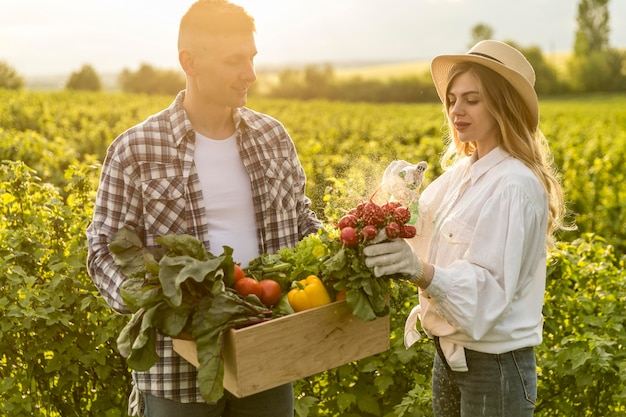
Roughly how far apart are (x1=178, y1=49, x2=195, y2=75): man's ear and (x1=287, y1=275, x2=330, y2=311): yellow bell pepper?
93 cm

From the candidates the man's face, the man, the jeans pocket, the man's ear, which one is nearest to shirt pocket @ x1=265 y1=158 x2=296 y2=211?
the man

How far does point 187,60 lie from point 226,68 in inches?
6.5

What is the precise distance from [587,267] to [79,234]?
2896 millimetres

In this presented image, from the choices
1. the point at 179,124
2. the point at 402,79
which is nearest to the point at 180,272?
the point at 179,124

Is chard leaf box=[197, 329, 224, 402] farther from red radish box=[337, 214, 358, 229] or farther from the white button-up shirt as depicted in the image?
the white button-up shirt

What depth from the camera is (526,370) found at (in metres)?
2.41

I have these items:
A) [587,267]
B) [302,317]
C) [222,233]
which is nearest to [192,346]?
[302,317]

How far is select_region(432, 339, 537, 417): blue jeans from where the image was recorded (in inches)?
93.5

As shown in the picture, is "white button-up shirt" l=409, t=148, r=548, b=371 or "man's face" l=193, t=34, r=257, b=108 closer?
"white button-up shirt" l=409, t=148, r=548, b=371

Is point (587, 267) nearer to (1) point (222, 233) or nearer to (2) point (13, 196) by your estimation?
(1) point (222, 233)

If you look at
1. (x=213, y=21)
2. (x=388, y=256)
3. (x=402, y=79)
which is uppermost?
(x=213, y=21)

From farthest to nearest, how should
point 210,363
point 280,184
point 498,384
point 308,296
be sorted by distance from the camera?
1. point 280,184
2. point 498,384
3. point 308,296
4. point 210,363

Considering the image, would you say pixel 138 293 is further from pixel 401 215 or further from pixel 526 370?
A: pixel 526 370

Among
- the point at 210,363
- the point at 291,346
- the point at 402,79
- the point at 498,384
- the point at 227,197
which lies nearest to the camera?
the point at 210,363
